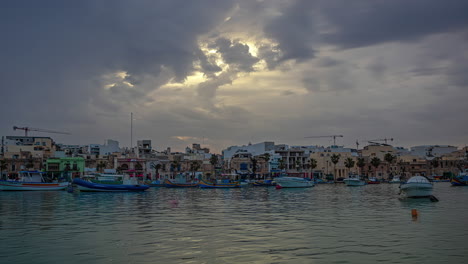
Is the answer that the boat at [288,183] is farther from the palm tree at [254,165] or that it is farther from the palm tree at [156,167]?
the palm tree at [156,167]

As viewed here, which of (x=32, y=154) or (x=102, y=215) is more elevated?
(x=32, y=154)

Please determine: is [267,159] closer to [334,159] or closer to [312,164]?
[312,164]

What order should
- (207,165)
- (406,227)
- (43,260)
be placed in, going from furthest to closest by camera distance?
(207,165) → (406,227) → (43,260)

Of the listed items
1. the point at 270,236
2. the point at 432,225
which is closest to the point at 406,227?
the point at 432,225

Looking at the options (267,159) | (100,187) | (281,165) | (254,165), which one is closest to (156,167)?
(254,165)

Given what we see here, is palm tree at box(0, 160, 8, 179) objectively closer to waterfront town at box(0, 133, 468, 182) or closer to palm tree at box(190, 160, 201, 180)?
waterfront town at box(0, 133, 468, 182)

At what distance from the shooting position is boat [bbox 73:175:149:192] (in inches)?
2808

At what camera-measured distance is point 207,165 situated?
14200 cm

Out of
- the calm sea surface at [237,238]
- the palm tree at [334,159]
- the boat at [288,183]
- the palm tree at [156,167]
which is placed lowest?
the calm sea surface at [237,238]

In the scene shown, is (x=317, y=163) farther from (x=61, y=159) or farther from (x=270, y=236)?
(x=270, y=236)

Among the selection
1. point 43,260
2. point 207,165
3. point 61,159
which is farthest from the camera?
point 207,165

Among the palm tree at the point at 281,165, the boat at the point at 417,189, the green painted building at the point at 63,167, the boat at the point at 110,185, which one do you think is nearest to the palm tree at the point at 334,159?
the palm tree at the point at 281,165

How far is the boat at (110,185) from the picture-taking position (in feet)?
234

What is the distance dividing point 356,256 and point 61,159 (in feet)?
354
